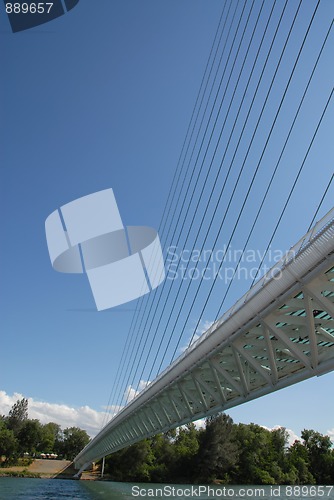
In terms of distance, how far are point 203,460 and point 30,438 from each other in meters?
42.1

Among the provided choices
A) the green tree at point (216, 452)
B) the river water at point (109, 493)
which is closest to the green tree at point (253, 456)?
the green tree at point (216, 452)

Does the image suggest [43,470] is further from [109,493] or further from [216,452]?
[109,493]

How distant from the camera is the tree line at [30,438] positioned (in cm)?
8019

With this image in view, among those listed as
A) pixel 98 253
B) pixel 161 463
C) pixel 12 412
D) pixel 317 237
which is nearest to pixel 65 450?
pixel 12 412

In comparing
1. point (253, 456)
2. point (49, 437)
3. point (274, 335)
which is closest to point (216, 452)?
point (253, 456)

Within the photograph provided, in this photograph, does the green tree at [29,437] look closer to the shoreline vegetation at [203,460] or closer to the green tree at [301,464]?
the shoreline vegetation at [203,460]

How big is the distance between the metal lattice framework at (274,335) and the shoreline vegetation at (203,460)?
63.1 meters

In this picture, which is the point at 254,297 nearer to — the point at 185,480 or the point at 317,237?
the point at 317,237

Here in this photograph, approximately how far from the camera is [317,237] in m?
10.7

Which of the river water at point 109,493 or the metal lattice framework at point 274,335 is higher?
the metal lattice framework at point 274,335

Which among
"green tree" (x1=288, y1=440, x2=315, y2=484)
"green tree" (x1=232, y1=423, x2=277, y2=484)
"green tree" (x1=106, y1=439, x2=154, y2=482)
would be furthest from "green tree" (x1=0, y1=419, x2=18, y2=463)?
"green tree" (x1=288, y1=440, x2=315, y2=484)

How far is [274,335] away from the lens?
13.7 metres

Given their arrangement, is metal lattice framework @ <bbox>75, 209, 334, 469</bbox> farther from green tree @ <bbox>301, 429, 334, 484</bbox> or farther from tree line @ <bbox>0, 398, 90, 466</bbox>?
A: green tree @ <bbox>301, 429, 334, 484</bbox>

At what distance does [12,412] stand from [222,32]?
13303 centimetres
